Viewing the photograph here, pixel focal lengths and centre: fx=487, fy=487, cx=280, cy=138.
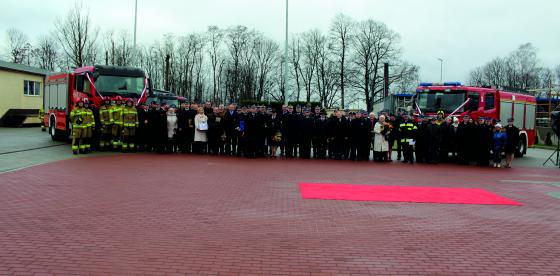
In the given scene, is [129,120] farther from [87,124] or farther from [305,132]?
[305,132]

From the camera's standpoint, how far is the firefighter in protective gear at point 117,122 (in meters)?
17.0

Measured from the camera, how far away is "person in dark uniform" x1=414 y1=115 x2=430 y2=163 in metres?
17.5

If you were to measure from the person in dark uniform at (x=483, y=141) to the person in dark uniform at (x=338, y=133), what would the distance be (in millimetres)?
4809

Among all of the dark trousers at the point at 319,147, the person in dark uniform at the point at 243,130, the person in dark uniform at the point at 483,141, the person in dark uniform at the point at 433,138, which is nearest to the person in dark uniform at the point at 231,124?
the person in dark uniform at the point at 243,130

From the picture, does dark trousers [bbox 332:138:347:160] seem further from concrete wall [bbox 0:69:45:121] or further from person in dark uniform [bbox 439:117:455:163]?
concrete wall [bbox 0:69:45:121]

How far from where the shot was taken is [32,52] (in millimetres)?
64188

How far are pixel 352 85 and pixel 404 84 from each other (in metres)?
7.68

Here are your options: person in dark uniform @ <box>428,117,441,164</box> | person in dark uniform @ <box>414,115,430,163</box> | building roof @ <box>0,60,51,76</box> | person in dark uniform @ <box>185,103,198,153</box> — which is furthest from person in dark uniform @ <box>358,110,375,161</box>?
building roof @ <box>0,60,51,76</box>

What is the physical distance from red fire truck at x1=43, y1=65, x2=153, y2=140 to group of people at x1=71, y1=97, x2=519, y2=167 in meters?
1.70

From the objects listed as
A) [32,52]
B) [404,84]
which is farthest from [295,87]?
[32,52]

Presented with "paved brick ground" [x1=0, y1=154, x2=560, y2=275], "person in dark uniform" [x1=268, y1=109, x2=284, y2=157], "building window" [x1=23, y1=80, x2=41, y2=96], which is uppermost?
"building window" [x1=23, y1=80, x2=41, y2=96]

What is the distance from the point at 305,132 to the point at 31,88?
28033 millimetres

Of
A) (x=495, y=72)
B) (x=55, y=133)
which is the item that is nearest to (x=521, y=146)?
(x=55, y=133)

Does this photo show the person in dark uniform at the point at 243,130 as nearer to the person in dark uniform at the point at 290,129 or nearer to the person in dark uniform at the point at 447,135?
the person in dark uniform at the point at 290,129
